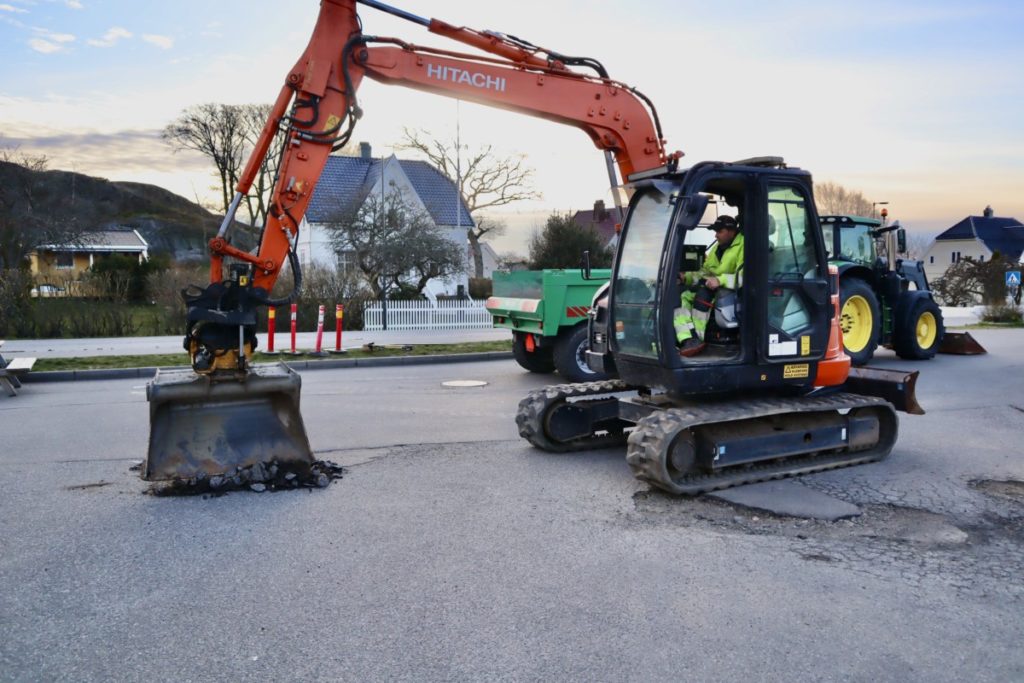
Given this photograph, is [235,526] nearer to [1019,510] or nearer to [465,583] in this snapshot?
[465,583]

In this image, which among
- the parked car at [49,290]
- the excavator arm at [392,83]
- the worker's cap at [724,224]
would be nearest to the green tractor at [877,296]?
the excavator arm at [392,83]

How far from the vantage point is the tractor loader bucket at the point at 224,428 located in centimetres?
668

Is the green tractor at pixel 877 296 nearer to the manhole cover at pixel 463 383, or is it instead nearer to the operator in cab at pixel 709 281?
the manhole cover at pixel 463 383

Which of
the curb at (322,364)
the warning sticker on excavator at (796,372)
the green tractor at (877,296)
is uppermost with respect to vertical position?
the green tractor at (877,296)

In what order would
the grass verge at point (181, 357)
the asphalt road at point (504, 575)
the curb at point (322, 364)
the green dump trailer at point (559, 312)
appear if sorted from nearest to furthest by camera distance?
the asphalt road at point (504, 575), the green dump trailer at point (559, 312), the curb at point (322, 364), the grass verge at point (181, 357)

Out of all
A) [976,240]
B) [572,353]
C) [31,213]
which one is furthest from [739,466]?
[976,240]

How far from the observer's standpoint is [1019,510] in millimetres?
6094

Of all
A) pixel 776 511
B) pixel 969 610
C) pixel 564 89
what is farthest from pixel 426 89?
pixel 969 610

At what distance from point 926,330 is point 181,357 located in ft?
44.5

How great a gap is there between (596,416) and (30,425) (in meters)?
6.40

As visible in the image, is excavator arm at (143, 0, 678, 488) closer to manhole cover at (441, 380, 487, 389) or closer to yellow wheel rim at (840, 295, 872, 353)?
manhole cover at (441, 380, 487, 389)

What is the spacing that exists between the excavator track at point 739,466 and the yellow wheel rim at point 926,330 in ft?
30.0

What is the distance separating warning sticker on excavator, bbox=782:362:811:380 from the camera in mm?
7105

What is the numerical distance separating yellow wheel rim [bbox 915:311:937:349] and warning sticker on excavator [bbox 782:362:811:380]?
32.1 ft
